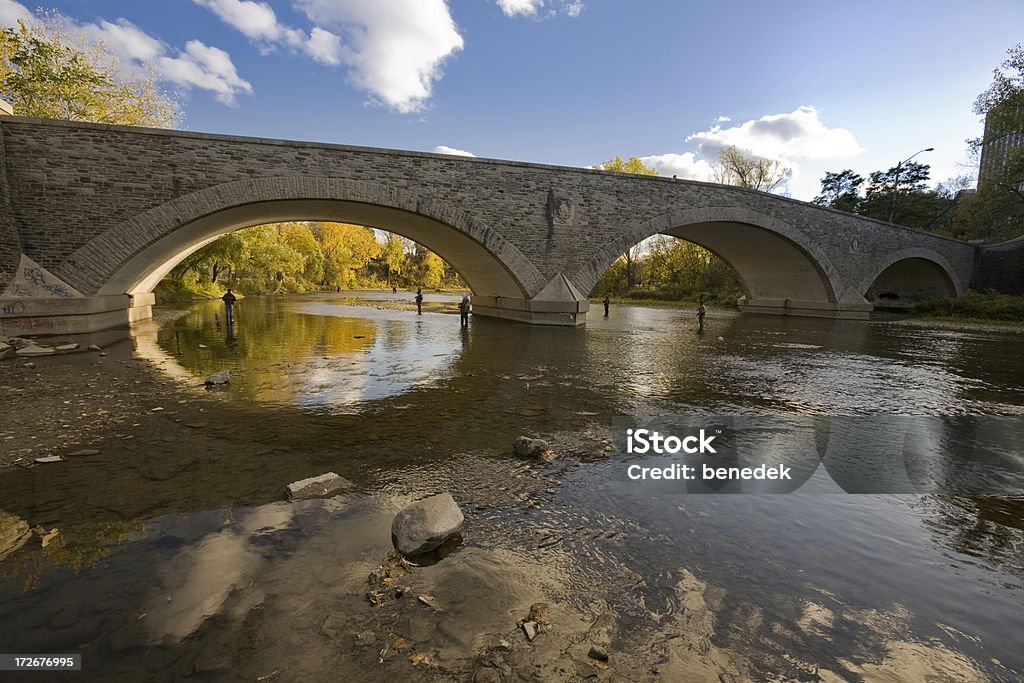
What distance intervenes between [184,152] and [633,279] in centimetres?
5179

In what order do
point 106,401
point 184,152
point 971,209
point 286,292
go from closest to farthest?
1. point 106,401
2. point 184,152
3. point 971,209
4. point 286,292

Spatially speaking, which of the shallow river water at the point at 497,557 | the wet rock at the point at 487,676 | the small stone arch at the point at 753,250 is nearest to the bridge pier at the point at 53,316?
the shallow river water at the point at 497,557

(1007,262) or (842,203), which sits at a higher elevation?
(842,203)

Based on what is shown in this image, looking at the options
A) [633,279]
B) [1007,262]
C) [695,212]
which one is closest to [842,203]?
[1007,262]

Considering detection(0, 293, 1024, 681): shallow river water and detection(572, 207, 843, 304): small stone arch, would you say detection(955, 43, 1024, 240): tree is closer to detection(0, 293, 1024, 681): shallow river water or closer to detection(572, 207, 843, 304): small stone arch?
detection(572, 207, 843, 304): small stone arch

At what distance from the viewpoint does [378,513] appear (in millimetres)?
3756

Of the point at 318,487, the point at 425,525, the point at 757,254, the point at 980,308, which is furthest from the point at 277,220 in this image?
the point at 980,308

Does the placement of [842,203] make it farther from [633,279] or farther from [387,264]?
[387,264]

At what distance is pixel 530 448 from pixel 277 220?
19756 millimetres

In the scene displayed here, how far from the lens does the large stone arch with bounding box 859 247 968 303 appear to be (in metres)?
27.9

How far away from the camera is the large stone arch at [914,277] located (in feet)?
91.4

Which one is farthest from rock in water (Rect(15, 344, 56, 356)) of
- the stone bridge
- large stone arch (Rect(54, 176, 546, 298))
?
large stone arch (Rect(54, 176, 546, 298))

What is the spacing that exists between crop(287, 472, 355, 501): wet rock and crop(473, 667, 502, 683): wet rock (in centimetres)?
236

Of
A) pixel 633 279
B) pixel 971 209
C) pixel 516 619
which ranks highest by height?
pixel 971 209
